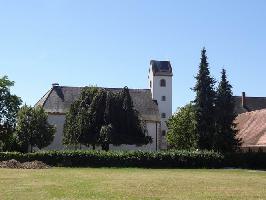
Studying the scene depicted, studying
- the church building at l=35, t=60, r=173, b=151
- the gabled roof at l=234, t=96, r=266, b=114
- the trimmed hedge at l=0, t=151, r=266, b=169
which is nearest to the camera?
the trimmed hedge at l=0, t=151, r=266, b=169

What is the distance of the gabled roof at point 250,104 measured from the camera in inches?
3792

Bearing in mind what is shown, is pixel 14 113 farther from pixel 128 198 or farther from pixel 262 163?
pixel 128 198

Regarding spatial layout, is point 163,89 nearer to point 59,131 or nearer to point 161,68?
point 161,68

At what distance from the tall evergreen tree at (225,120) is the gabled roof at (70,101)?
22538 millimetres

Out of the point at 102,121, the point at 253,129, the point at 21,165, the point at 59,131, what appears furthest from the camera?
the point at 59,131

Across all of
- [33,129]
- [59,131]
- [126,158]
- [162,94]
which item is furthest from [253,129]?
[162,94]

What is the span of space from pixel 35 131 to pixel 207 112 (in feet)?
68.9

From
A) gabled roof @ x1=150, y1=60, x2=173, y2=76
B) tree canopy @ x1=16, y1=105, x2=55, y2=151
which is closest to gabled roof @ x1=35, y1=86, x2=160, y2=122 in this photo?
tree canopy @ x1=16, y1=105, x2=55, y2=151

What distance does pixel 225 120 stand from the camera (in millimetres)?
53906

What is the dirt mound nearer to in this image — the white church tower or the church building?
the church building

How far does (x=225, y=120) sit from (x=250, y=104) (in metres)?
45.7

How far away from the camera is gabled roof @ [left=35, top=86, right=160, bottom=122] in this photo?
7675 centimetres

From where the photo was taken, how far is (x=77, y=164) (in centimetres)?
5034

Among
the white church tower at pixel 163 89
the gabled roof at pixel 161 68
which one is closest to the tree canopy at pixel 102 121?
the white church tower at pixel 163 89
